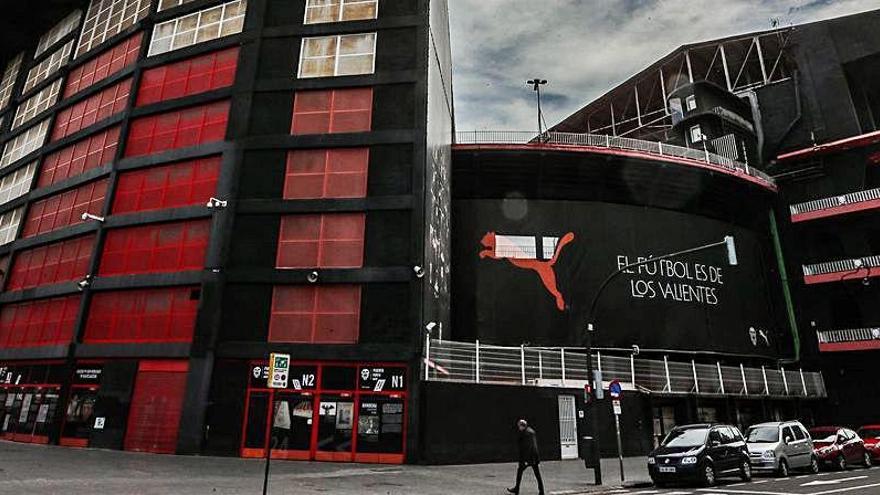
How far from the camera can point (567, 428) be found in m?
22.2

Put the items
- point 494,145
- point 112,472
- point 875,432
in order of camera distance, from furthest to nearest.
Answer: point 494,145 → point 875,432 → point 112,472

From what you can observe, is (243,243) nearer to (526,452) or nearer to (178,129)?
(178,129)

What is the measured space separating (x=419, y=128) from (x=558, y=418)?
1395cm

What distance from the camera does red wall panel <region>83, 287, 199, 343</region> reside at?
23.1 meters

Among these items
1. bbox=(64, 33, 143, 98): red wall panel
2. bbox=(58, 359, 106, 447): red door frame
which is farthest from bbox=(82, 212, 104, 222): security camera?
bbox=(64, 33, 143, 98): red wall panel

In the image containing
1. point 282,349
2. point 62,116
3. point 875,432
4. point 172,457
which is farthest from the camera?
point 62,116

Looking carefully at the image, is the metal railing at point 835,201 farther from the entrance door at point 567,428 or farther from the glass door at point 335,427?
the glass door at point 335,427

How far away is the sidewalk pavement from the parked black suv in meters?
1.23

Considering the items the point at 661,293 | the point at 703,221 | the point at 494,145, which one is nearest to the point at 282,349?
the point at 494,145

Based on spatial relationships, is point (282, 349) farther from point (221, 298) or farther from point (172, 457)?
point (172, 457)

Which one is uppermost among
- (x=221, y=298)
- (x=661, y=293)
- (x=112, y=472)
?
(x=661, y=293)

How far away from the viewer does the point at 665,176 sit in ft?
110

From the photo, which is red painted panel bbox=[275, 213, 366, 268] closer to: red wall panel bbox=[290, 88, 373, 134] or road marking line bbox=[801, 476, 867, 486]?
red wall panel bbox=[290, 88, 373, 134]

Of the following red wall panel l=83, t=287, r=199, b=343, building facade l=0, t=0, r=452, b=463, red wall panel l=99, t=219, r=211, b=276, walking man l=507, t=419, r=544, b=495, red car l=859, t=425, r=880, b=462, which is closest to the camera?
walking man l=507, t=419, r=544, b=495
